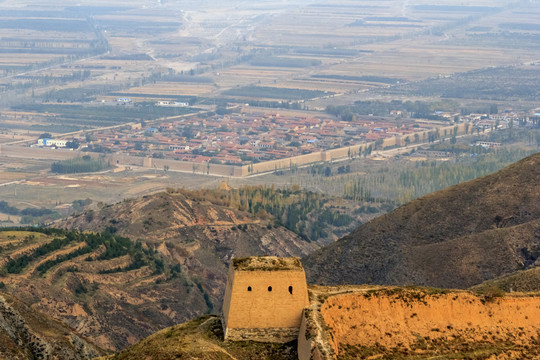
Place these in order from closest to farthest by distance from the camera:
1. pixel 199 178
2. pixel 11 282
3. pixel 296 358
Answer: pixel 296 358 < pixel 11 282 < pixel 199 178

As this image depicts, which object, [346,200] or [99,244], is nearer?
[99,244]

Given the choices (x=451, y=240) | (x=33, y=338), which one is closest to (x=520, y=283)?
(x=451, y=240)

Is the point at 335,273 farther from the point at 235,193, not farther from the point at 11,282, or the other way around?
the point at 235,193

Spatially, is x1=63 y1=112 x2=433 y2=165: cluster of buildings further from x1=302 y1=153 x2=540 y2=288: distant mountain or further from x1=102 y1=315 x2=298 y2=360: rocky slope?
x1=102 y1=315 x2=298 y2=360: rocky slope

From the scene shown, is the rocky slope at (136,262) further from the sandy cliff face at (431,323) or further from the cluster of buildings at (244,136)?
the cluster of buildings at (244,136)

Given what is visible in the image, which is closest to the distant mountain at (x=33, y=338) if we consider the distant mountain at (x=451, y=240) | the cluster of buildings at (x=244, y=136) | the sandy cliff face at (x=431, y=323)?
the sandy cliff face at (x=431, y=323)

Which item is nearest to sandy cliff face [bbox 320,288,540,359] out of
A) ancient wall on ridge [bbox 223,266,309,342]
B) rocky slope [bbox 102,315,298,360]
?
ancient wall on ridge [bbox 223,266,309,342]

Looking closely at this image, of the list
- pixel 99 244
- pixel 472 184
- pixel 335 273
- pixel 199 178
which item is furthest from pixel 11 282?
pixel 199 178
